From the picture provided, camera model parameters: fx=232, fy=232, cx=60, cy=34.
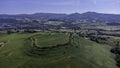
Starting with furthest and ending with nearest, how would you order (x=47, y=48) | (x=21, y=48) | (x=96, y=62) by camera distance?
(x=21, y=48)
(x=47, y=48)
(x=96, y=62)

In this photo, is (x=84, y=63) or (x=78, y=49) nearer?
(x=84, y=63)

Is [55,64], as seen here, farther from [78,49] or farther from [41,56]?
[78,49]

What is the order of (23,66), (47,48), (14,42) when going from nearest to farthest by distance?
(23,66), (47,48), (14,42)

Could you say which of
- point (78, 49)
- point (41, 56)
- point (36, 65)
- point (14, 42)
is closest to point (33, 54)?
point (41, 56)

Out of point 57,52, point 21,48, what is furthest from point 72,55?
point 21,48

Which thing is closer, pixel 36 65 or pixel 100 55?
pixel 36 65

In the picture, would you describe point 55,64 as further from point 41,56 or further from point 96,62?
point 96,62

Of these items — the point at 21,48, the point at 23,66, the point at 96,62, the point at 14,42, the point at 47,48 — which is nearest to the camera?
the point at 23,66

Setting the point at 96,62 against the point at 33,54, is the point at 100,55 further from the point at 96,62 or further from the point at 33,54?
the point at 33,54
